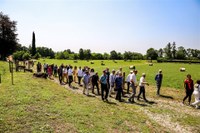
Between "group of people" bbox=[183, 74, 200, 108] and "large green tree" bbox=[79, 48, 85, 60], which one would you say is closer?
"group of people" bbox=[183, 74, 200, 108]

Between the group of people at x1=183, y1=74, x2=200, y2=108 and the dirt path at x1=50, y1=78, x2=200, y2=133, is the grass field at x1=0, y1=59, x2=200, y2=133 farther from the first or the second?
the group of people at x1=183, y1=74, x2=200, y2=108

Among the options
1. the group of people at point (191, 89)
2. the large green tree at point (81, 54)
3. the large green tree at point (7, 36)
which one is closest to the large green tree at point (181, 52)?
the large green tree at point (81, 54)

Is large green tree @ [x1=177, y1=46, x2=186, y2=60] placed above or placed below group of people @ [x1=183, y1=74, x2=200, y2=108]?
above

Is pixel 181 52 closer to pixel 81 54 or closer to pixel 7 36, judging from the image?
pixel 81 54

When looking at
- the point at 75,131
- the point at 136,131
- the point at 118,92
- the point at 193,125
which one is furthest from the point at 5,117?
the point at 193,125

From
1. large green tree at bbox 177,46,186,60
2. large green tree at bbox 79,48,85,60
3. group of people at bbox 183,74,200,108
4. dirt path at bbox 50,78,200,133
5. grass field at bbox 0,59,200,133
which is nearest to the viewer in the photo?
grass field at bbox 0,59,200,133

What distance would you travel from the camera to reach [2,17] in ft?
149

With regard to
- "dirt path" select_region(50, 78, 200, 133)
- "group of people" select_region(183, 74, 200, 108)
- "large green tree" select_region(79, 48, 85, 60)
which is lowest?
"dirt path" select_region(50, 78, 200, 133)

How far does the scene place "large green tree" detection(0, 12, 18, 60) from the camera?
44.2 m

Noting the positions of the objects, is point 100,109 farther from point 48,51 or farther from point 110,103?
point 48,51

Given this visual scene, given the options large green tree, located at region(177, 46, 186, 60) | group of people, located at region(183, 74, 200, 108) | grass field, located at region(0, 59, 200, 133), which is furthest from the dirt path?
large green tree, located at region(177, 46, 186, 60)

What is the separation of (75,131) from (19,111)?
3.49m

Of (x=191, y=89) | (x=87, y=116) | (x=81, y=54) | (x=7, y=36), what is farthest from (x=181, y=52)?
(x=87, y=116)

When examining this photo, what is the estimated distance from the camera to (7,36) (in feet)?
147
